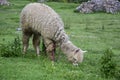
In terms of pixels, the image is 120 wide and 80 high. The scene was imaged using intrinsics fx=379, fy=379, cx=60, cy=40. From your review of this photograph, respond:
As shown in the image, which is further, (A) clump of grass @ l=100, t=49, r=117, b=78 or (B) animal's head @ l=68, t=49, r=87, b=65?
(B) animal's head @ l=68, t=49, r=87, b=65

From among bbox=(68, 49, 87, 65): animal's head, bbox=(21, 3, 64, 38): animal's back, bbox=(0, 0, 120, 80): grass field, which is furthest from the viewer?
bbox=(21, 3, 64, 38): animal's back

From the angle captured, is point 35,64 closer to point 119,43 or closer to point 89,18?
point 119,43

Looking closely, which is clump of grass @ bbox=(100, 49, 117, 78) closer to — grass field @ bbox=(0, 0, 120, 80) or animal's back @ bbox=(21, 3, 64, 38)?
grass field @ bbox=(0, 0, 120, 80)

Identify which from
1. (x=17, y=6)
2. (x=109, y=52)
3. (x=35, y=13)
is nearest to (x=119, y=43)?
(x=35, y=13)

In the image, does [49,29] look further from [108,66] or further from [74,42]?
[74,42]

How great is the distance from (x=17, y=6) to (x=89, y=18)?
888 centimetres

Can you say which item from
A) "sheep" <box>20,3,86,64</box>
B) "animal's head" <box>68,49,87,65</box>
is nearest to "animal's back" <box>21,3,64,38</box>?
"sheep" <box>20,3,86,64</box>

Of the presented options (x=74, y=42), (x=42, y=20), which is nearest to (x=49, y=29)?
(x=42, y=20)

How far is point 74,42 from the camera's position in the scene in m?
19.2

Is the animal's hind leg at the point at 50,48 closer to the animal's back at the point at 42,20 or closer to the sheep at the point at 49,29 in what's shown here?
the sheep at the point at 49,29

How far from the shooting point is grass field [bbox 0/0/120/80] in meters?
11.5

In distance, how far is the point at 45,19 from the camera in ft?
45.8

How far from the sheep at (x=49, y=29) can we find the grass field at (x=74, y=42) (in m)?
0.42

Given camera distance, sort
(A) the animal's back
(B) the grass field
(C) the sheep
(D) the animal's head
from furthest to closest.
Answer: (A) the animal's back
(C) the sheep
(D) the animal's head
(B) the grass field
